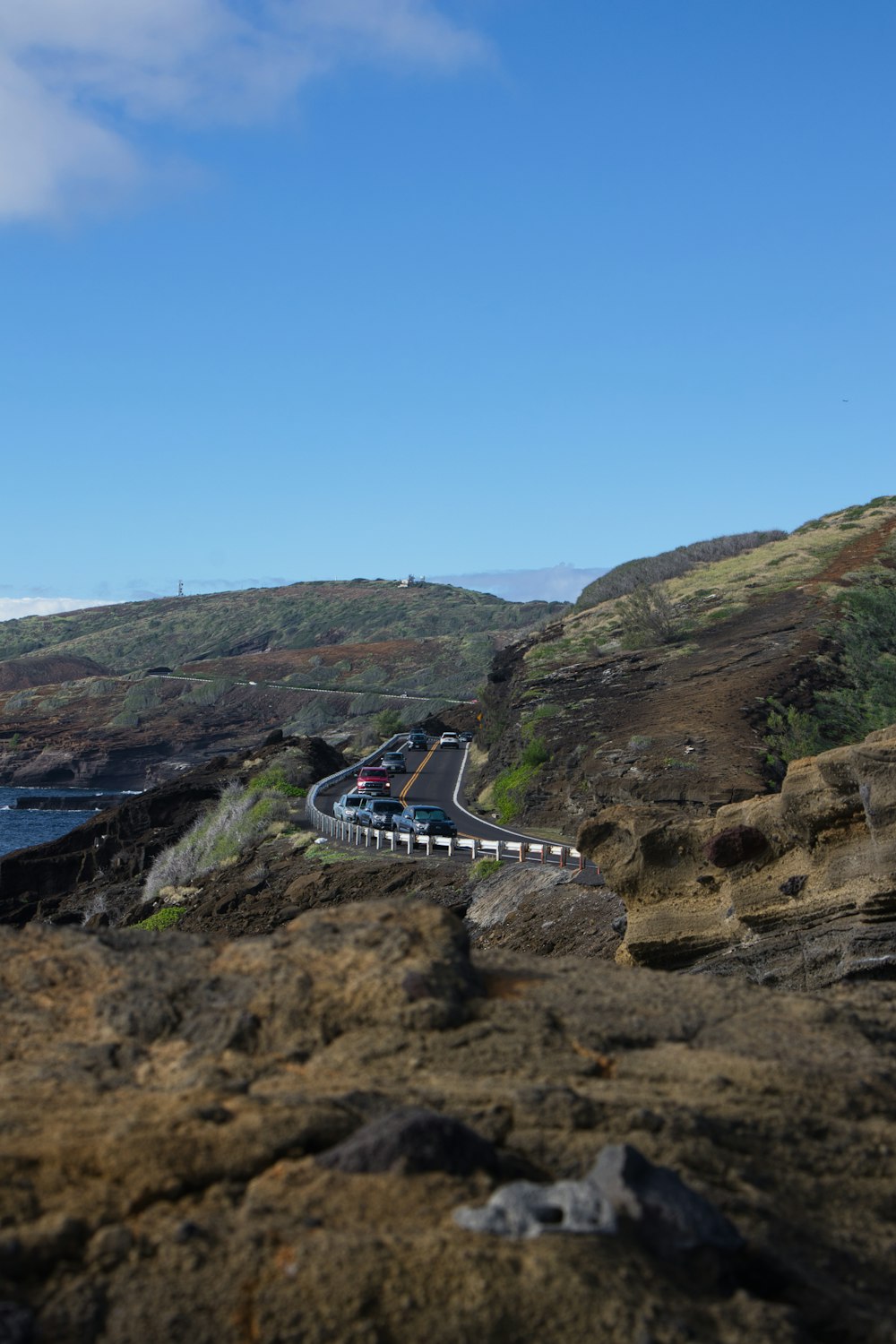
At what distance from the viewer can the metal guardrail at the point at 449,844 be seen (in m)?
27.8

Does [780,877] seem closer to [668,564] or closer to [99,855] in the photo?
[99,855]

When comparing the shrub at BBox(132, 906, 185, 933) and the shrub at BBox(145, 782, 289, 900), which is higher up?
the shrub at BBox(145, 782, 289, 900)

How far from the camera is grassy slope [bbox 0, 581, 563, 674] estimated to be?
A: 162875 mm

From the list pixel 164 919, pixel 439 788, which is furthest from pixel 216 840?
pixel 439 788

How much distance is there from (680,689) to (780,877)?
2911cm

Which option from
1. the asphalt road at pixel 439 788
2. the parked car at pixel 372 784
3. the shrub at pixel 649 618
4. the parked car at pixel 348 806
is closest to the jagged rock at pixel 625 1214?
the asphalt road at pixel 439 788

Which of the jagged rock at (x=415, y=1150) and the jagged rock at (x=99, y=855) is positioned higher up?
the jagged rock at (x=415, y=1150)

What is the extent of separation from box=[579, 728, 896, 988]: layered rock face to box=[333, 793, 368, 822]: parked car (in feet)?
74.5

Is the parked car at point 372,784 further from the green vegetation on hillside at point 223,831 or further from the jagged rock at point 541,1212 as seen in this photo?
the jagged rock at point 541,1212

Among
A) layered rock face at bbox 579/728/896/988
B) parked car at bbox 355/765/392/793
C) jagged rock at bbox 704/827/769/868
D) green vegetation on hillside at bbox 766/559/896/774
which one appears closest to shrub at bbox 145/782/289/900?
parked car at bbox 355/765/392/793

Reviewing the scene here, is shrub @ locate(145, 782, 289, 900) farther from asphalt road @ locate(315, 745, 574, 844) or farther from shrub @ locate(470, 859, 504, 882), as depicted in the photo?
shrub @ locate(470, 859, 504, 882)

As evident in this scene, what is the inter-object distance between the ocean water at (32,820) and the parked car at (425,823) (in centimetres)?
2838

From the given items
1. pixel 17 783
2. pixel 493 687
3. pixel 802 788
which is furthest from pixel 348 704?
pixel 802 788

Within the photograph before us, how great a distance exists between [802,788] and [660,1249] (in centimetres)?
963
